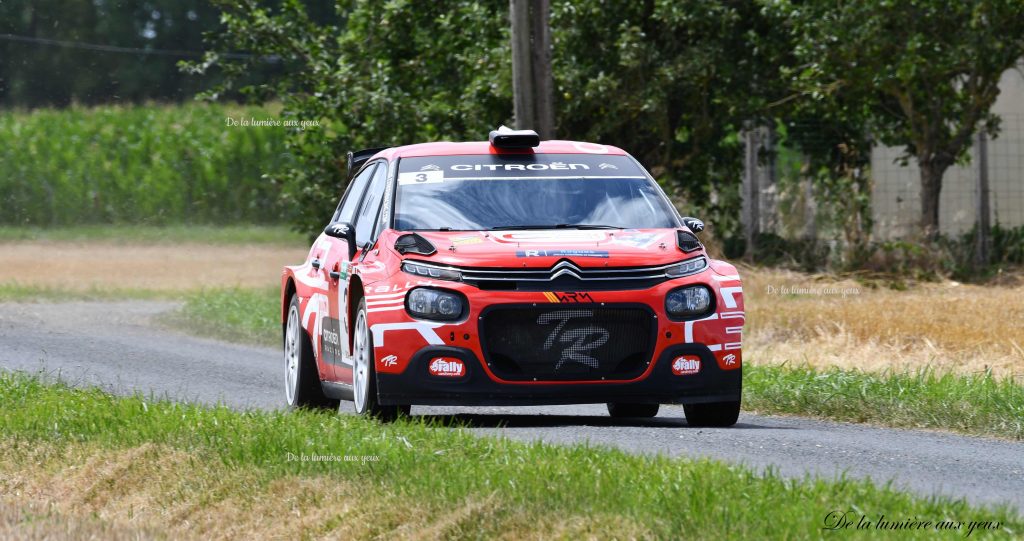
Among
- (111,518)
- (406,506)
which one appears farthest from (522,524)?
(111,518)

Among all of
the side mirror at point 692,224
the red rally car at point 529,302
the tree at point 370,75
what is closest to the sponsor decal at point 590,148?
the red rally car at point 529,302

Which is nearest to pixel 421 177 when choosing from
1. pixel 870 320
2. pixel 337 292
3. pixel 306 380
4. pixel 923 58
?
pixel 337 292

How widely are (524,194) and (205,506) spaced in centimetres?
344

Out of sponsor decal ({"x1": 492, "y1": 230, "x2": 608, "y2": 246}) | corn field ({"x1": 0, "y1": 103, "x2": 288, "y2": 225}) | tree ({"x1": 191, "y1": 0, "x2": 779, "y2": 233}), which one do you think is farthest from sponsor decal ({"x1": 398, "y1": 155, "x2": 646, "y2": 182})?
corn field ({"x1": 0, "y1": 103, "x2": 288, "y2": 225})

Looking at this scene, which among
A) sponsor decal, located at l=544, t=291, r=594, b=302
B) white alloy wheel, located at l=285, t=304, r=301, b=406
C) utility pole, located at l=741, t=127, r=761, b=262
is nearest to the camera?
sponsor decal, located at l=544, t=291, r=594, b=302

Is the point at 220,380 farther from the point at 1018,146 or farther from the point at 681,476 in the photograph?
the point at 1018,146

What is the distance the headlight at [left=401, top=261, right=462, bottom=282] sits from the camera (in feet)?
32.0

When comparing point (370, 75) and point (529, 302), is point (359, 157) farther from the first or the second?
point (370, 75)

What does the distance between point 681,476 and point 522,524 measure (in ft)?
3.34

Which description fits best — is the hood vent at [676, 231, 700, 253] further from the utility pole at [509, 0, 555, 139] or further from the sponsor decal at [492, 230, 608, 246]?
the utility pole at [509, 0, 555, 139]

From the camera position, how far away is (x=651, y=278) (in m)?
9.88

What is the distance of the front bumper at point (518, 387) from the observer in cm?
980

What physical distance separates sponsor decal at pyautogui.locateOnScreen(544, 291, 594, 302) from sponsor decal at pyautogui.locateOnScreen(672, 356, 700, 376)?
2.10 feet

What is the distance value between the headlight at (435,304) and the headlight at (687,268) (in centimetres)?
118
